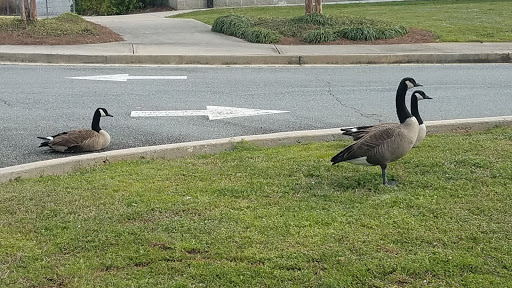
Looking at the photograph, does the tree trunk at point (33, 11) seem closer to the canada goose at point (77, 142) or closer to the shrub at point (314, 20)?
the shrub at point (314, 20)

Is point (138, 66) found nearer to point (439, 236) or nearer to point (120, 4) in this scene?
point (439, 236)

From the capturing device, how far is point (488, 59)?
48.8 ft

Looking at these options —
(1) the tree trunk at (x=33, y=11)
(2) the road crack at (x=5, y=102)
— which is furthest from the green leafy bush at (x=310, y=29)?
(2) the road crack at (x=5, y=102)

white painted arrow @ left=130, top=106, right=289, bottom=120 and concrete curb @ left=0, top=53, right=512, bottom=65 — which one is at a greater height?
concrete curb @ left=0, top=53, right=512, bottom=65

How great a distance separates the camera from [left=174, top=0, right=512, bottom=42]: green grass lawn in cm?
1753

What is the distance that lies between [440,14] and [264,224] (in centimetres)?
1784

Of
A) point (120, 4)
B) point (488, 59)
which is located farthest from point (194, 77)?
point (120, 4)

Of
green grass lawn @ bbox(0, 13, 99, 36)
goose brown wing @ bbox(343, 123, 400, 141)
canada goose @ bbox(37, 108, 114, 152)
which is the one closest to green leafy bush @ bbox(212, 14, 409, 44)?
green grass lawn @ bbox(0, 13, 99, 36)

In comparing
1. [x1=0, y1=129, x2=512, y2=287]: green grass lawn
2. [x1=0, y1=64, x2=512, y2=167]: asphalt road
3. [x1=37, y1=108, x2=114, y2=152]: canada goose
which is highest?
[x1=37, y1=108, x2=114, y2=152]: canada goose

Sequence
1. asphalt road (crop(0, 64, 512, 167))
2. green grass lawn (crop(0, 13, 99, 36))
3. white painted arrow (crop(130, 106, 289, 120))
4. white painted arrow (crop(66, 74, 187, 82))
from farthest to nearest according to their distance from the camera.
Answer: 1. green grass lawn (crop(0, 13, 99, 36))
2. white painted arrow (crop(66, 74, 187, 82))
3. white painted arrow (crop(130, 106, 289, 120))
4. asphalt road (crop(0, 64, 512, 167))

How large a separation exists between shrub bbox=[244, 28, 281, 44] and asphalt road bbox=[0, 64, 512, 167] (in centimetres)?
252

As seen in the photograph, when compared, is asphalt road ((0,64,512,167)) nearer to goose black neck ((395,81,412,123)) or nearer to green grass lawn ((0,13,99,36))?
goose black neck ((395,81,412,123))

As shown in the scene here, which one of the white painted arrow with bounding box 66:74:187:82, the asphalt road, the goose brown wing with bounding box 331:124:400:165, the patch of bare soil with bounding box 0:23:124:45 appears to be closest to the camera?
the goose brown wing with bounding box 331:124:400:165

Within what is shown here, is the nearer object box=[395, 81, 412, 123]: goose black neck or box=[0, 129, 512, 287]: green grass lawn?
box=[0, 129, 512, 287]: green grass lawn
